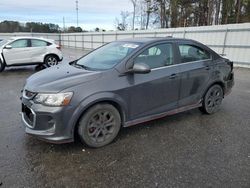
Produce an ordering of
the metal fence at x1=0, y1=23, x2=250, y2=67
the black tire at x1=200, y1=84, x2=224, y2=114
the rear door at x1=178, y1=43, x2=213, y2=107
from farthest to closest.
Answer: the metal fence at x1=0, y1=23, x2=250, y2=67 < the black tire at x1=200, y1=84, x2=224, y2=114 < the rear door at x1=178, y1=43, x2=213, y2=107

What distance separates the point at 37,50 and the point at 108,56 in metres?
8.06

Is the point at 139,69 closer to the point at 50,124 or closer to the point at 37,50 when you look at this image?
the point at 50,124

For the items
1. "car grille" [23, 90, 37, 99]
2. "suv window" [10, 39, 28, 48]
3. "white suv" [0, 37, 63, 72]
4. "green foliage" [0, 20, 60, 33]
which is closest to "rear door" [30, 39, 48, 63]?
"white suv" [0, 37, 63, 72]

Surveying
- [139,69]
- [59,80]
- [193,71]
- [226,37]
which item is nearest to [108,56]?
[139,69]

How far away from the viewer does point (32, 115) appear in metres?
3.37

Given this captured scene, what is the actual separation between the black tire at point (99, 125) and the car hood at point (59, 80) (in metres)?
A: 0.44

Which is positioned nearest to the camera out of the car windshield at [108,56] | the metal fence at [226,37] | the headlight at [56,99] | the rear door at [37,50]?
the headlight at [56,99]

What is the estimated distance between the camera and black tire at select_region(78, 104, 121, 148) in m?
3.38

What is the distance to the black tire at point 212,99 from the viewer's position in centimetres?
492

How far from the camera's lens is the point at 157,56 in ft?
13.6

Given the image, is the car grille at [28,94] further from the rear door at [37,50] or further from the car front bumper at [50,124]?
the rear door at [37,50]

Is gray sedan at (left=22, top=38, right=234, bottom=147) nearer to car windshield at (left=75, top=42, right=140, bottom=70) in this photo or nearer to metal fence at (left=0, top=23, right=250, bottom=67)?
car windshield at (left=75, top=42, right=140, bottom=70)

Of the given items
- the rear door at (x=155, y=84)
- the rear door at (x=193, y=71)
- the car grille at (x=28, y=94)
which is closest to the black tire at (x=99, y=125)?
the rear door at (x=155, y=84)

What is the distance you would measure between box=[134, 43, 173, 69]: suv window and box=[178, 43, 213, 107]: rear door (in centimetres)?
25
